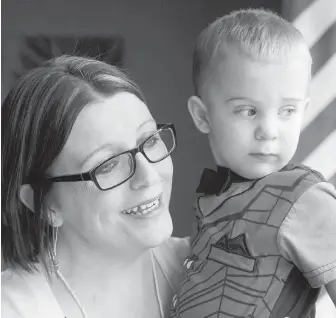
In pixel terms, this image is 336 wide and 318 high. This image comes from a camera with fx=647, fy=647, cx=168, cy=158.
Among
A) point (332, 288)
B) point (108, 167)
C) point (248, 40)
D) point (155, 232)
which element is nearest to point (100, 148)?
point (108, 167)

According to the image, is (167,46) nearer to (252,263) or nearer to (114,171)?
(114,171)

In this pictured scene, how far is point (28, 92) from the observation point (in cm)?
88

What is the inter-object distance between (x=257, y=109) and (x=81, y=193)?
0.26 m

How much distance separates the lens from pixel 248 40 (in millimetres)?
841

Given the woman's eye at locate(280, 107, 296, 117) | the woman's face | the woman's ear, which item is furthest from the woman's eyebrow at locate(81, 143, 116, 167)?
the woman's eye at locate(280, 107, 296, 117)

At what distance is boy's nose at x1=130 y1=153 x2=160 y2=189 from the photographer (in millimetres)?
851

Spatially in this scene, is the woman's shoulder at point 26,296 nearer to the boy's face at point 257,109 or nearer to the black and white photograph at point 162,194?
the black and white photograph at point 162,194

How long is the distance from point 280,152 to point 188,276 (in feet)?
0.73

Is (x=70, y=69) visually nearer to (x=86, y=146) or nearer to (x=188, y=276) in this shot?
(x=86, y=146)

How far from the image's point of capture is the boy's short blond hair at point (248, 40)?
0.83 metres

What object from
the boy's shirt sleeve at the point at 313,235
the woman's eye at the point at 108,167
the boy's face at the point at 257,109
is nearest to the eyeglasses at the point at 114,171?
the woman's eye at the point at 108,167

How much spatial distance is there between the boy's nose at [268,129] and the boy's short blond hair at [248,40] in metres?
0.08

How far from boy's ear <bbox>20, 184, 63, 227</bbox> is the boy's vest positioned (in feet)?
0.68

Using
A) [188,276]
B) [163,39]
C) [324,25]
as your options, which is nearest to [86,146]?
[188,276]
